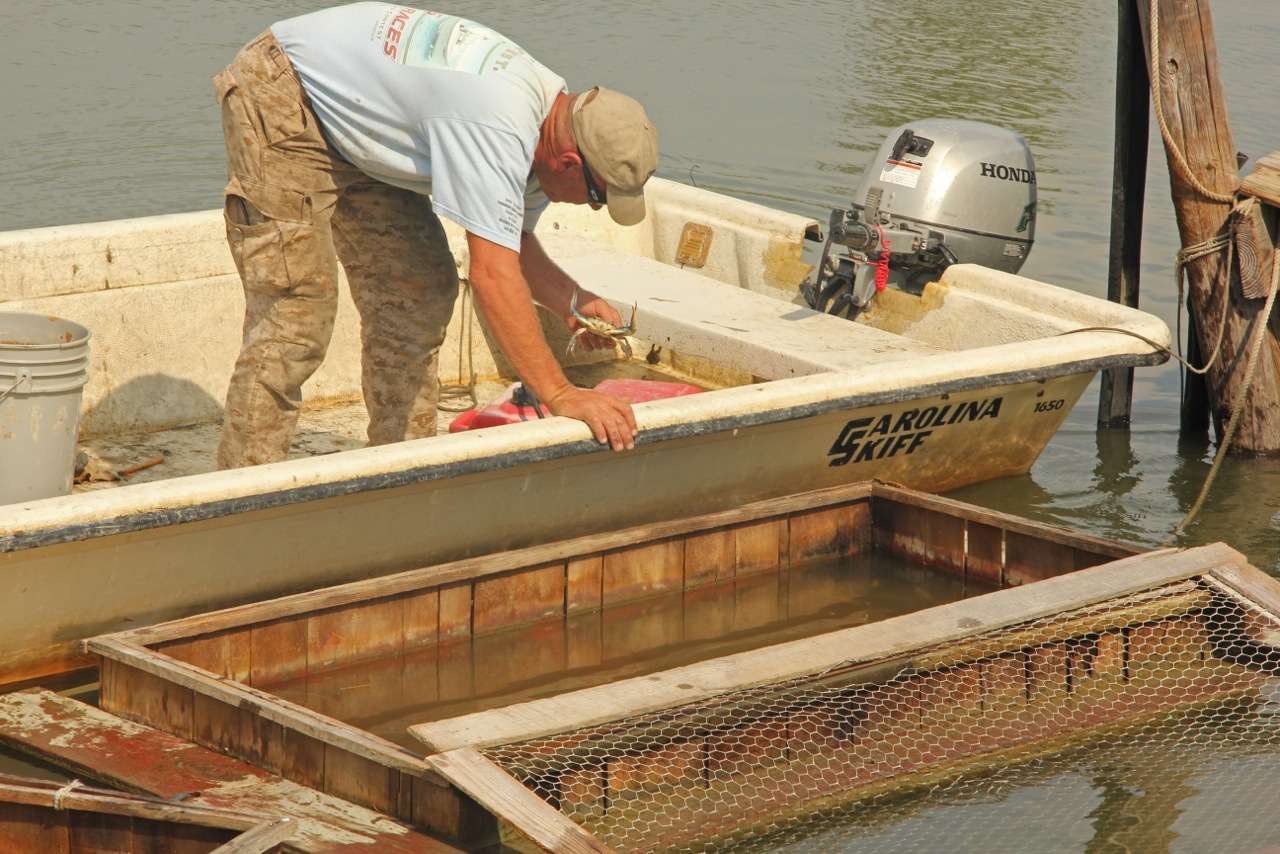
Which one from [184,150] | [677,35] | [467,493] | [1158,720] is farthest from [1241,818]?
[677,35]

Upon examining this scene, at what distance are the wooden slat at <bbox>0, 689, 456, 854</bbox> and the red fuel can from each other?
5.65ft

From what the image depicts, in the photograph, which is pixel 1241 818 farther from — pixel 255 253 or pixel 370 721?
pixel 255 253

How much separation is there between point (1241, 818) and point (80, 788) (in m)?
2.77

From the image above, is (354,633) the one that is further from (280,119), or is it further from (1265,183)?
(1265,183)

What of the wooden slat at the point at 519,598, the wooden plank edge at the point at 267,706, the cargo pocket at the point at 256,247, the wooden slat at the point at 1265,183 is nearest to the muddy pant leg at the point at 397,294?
the cargo pocket at the point at 256,247

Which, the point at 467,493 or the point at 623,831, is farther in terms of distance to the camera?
the point at 467,493

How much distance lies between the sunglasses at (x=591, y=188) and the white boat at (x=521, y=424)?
2.12 ft

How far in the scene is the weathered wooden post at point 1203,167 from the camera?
6.71 m

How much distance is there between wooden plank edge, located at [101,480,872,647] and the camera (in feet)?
14.8

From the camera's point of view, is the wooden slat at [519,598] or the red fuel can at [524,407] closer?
the wooden slat at [519,598]

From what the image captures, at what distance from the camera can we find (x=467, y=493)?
5.00 m

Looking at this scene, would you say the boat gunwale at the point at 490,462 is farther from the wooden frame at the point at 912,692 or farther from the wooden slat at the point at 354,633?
the wooden frame at the point at 912,692

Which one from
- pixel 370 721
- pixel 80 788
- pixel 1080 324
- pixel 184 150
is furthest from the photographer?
pixel 184 150

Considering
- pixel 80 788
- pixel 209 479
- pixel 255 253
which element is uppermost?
pixel 255 253
